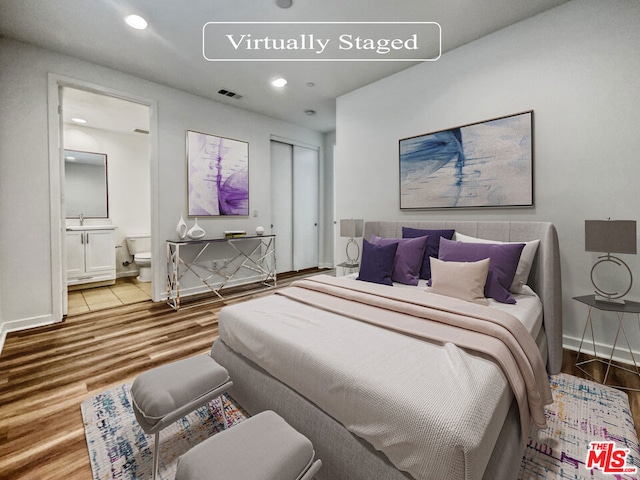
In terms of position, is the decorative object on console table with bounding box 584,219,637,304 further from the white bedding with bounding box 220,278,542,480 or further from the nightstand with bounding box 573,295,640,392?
the white bedding with bounding box 220,278,542,480

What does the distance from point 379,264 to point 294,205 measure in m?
3.33

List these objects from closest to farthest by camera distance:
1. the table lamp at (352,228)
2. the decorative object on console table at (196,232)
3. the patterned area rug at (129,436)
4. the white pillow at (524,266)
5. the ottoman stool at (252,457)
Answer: the ottoman stool at (252,457) < the patterned area rug at (129,436) < the white pillow at (524,266) < the table lamp at (352,228) < the decorative object on console table at (196,232)

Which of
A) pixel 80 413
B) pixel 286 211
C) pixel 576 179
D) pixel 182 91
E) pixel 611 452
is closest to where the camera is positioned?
pixel 611 452

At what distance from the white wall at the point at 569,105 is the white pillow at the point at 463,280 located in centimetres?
101

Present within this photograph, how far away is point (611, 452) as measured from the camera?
1.33 metres

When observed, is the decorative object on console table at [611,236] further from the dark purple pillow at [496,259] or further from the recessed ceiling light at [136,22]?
the recessed ceiling light at [136,22]

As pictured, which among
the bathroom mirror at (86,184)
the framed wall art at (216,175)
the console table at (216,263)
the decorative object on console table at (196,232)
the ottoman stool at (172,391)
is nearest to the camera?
the ottoman stool at (172,391)

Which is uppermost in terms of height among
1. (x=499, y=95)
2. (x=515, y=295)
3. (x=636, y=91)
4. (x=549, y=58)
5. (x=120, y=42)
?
Result: (x=120, y=42)

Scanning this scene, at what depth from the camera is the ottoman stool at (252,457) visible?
825mm

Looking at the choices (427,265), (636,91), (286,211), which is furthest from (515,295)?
(286,211)

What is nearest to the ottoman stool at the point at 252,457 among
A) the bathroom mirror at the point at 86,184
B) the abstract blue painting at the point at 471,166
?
the abstract blue painting at the point at 471,166

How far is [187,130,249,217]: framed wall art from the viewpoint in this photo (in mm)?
3912

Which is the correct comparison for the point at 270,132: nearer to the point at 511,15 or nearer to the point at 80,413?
the point at 511,15

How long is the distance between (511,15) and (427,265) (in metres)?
2.23
